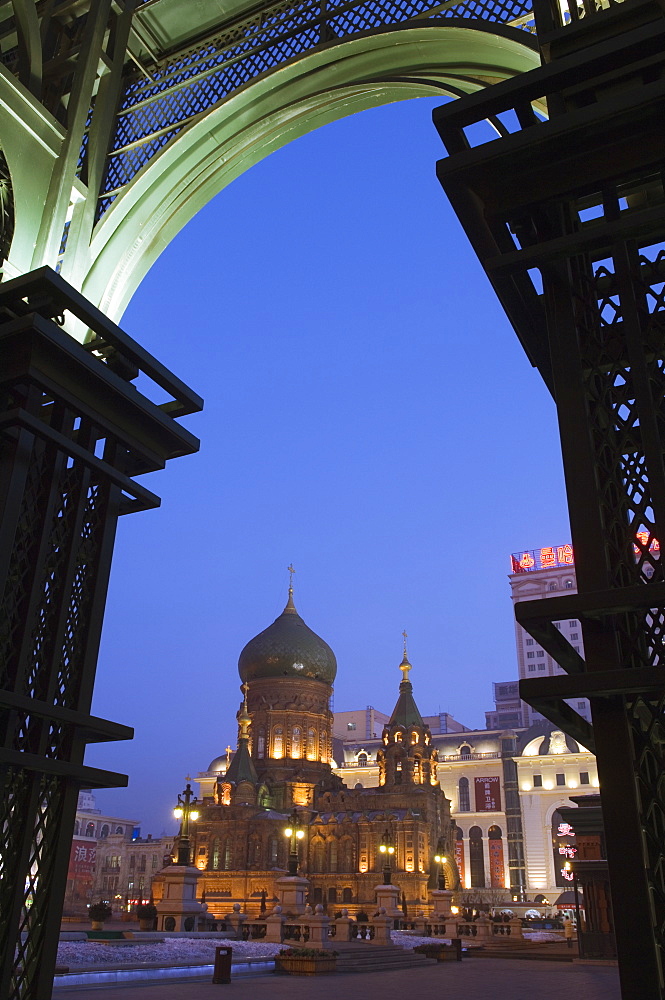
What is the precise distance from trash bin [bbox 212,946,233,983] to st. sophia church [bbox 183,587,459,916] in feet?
74.0

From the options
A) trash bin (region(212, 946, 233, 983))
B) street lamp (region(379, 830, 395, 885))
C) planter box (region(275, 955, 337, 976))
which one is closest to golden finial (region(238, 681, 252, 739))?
street lamp (region(379, 830, 395, 885))

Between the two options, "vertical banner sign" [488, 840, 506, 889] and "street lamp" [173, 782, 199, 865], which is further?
"vertical banner sign" [488, 840, 506, 889]

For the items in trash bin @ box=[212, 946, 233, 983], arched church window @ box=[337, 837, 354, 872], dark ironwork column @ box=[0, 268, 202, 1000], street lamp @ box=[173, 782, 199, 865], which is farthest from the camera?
arched church window @ box=[337, 837, 354, 872]

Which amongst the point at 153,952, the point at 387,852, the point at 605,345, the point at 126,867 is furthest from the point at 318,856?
the point at 605,345

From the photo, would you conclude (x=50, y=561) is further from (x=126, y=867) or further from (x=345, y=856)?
(x=126, y=867)

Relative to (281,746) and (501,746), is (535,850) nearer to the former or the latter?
(501,746)

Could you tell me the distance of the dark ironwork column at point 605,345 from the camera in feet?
11.2

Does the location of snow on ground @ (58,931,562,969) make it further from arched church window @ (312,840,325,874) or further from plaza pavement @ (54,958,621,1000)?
arched church window @ (312,840,325,874)

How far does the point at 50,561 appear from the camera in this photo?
589 cm

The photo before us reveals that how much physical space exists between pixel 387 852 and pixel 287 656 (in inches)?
638

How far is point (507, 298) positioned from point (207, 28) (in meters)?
5.18

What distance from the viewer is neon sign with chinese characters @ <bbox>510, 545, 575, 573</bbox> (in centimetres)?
7888

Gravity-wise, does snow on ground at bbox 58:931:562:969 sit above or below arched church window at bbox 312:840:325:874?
below

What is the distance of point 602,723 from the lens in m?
3.56
